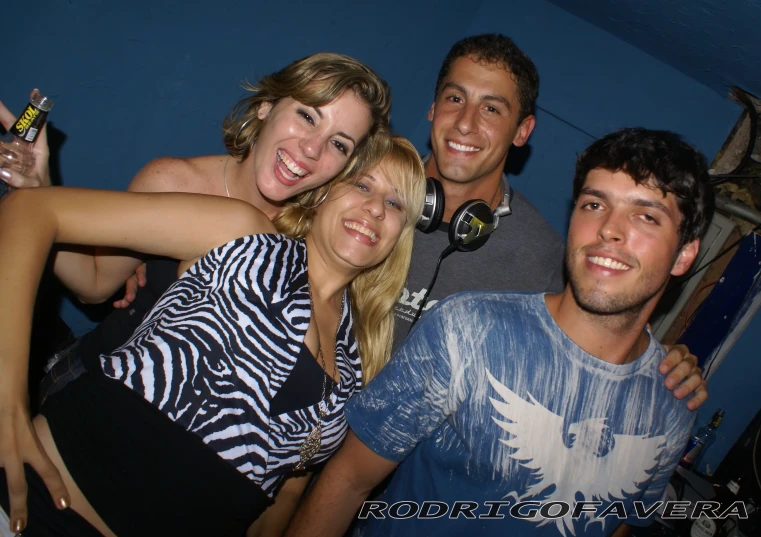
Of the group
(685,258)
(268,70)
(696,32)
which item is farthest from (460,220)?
(696,32)

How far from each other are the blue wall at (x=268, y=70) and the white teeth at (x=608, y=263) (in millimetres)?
1870

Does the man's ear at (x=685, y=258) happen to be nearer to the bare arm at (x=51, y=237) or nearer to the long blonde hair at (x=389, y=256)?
the long blonde hair at (x=389, y=256)

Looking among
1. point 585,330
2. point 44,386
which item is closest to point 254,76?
point 44,386

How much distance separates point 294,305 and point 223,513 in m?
0.62

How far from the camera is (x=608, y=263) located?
5.14 ft

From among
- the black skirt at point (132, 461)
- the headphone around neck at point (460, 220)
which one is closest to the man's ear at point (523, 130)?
the headphone around neck at point (460, 220)

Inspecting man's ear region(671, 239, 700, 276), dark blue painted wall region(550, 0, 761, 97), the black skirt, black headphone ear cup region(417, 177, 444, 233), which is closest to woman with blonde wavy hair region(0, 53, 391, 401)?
black headphone ear cup region(417, 177, 444, 233)

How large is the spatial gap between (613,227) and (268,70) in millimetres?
1875

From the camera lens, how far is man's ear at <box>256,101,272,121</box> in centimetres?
202

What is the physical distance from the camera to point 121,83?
2041mm

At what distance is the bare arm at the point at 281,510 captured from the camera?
6.59ft

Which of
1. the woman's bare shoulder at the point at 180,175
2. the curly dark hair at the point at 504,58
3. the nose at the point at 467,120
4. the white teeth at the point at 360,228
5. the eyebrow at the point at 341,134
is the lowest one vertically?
the woman's bare shoulder at the point at 180,175

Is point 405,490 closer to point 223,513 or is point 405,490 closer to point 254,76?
point 223,513

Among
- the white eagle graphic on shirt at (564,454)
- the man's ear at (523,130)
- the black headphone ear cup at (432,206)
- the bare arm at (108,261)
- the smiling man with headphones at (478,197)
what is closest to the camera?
the white eagle graphic on shirt at (564,454)
